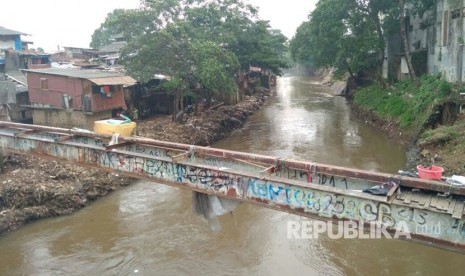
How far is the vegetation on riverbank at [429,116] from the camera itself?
14962mm

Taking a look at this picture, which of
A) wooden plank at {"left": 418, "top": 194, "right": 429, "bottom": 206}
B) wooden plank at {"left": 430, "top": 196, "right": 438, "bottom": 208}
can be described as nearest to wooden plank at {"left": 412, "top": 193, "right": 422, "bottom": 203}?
wooden plank at {"left": 418, "top": 194, "right": 429, "bottom": 206}

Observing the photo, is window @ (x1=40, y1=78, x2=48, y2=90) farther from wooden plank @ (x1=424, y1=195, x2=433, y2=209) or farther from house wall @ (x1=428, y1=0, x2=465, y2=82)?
house wall @ (x1=428, y1=0, x2=465, y2=82)

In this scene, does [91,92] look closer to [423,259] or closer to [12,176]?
[12,176]

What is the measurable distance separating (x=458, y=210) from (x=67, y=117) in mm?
20629

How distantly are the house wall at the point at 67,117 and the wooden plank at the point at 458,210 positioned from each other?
19392 mm

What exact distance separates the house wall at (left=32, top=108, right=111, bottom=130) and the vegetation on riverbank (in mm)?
16334

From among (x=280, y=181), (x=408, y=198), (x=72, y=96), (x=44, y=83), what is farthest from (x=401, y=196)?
(x=44, y=83)

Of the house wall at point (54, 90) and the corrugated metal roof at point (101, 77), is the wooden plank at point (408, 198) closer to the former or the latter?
the corrugated metal roof at point (101, 77)

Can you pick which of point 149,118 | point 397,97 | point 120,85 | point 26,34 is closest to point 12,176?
point 120,85

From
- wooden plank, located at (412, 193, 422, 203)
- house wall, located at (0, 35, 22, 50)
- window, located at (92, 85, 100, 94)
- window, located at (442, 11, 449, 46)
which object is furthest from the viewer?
house wall, located at (0, 35, 22, 50)

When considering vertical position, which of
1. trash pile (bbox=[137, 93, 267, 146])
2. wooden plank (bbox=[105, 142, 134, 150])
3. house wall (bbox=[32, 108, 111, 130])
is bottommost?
trash pile (bbox=[137, 93, 267, 146])

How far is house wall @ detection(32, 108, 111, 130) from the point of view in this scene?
2125 centimetres

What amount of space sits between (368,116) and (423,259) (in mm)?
19596

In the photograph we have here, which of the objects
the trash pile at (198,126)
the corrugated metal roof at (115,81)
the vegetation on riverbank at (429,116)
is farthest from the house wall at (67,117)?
the vegetation on riverbank at (429,116)
